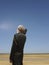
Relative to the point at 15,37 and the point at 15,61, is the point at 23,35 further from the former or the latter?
the point at 15,61

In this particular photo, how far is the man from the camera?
804cm

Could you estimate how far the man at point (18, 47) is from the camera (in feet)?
26.4

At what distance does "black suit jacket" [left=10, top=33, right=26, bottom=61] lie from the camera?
8015 mm

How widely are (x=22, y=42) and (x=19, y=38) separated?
15cm

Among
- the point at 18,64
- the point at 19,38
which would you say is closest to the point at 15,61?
the point at 18,64

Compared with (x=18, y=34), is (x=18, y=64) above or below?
below

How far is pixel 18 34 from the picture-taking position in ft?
26.8

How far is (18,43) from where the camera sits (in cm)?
818

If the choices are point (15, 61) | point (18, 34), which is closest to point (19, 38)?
point (18, 34)

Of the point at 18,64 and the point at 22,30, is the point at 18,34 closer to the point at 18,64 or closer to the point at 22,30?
the point at 22,30

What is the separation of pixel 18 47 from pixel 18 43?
0.11 m

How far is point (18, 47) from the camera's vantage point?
26.7 ft

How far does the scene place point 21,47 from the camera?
8195mm

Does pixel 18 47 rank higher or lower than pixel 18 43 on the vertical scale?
lower
